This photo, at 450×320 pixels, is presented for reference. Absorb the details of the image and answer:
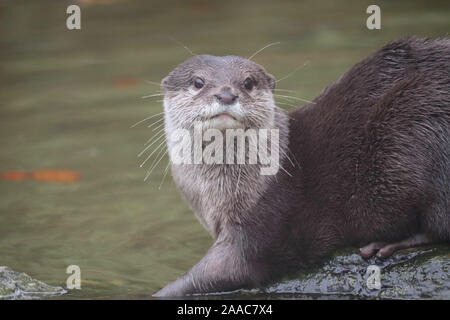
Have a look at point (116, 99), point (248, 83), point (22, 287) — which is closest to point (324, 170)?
point (248, 83)

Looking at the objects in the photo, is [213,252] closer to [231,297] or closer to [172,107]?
[231,297]

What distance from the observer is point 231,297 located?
13.3ft

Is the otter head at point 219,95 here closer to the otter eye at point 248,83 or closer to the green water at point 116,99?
the otter eye at point 248,83

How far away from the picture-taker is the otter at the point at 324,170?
12.6 feet

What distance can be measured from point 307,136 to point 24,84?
4.79 m

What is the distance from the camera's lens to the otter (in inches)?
151

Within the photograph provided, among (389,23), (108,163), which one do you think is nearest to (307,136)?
(108,163)

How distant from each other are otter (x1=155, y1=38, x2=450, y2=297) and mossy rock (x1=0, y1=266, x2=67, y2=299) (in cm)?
59

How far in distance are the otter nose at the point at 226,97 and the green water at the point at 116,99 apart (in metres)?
1.10

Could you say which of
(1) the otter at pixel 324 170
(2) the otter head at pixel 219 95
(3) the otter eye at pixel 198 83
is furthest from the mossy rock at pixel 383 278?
(3) the otter eye at pixel 198 83

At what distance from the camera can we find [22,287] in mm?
4223

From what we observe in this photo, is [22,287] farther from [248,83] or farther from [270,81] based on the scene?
[270,81]

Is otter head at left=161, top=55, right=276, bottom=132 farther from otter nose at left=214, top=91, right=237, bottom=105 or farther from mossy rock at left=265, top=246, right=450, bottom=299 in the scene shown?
mossy rock at left=265, top=246, right=450, bottom=299

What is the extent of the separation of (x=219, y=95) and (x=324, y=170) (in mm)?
668
